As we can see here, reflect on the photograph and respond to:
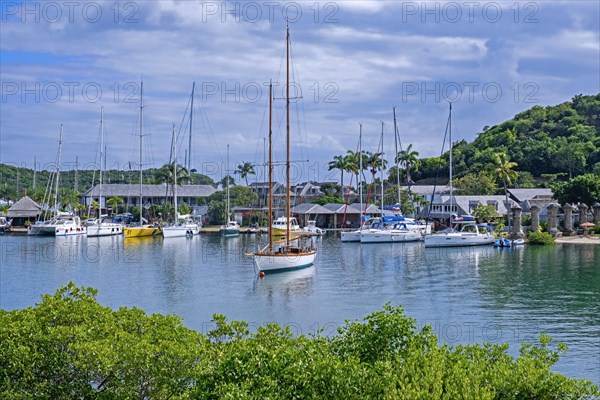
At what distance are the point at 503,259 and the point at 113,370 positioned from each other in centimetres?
5690

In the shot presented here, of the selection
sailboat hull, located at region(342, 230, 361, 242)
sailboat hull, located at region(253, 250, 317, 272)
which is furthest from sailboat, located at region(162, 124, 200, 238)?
sailboat hull, located at region(253, 250, 317, 272)

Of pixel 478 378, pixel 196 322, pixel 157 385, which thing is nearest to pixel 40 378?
pixel 157 385

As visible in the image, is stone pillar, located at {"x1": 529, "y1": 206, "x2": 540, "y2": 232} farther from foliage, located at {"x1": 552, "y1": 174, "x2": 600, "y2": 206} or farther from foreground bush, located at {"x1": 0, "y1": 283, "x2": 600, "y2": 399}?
foreground bush, located at {"x1": 0, "y1": 283, "x2": 600, "y2": 399}

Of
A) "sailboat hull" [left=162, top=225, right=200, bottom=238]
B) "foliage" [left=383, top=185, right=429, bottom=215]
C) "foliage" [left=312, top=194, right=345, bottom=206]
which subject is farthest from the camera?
"foliage" [left=312, top=194, right=345, bottom=206]

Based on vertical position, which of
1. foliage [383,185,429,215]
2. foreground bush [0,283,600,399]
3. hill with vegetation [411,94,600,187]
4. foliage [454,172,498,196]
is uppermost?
hill with vegetation [411,94,600,187]

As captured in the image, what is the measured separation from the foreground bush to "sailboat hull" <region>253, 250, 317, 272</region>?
112 ft

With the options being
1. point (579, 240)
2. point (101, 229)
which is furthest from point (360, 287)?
point (101, 229)

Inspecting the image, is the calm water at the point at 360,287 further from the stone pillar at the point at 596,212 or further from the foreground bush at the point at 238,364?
the stone pillar at the point at 596,212

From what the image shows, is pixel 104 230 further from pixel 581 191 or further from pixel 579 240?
pixel 581 191

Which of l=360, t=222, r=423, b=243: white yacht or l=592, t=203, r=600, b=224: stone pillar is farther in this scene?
l=592, t=203, r=600, b=224: stone pillar

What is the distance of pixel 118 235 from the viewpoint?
103625 millimetres

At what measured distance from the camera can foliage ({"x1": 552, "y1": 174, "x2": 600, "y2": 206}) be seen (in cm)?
9331

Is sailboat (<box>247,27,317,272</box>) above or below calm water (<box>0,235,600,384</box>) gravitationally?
above

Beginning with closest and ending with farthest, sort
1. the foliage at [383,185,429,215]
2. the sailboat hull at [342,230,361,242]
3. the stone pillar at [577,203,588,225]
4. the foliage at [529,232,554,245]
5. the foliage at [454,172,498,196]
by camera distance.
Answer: the foliage at [529,232,554,245] → the sailboat hull at [342,230,361,242] → the stone pillar at [577,203,588,225] → the foliage at [383,185,429,215] → the foliage at [454,172,498,196]
